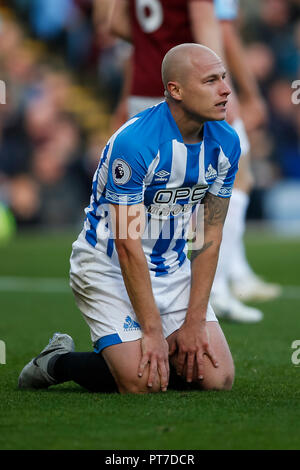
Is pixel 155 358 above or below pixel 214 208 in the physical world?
below

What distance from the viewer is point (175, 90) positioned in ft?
11.9

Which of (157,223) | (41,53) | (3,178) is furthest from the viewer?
(41,53)

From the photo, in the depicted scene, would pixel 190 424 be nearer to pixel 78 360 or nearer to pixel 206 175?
pixel 78 360

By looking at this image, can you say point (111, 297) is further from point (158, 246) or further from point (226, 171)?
point (226, 171)

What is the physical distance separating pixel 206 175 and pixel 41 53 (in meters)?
11.0

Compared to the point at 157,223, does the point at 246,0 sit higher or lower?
higher

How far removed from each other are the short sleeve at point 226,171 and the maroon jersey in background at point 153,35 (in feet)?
6.77

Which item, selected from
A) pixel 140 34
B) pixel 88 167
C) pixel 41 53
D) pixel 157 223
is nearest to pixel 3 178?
pixel 88 167

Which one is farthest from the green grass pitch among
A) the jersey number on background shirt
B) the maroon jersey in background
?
the jersey number on background shirt

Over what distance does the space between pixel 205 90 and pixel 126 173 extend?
434 mm

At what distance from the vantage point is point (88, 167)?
13633mm

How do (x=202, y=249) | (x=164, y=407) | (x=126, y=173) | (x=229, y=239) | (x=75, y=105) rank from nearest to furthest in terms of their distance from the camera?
(x=164, y=407) → (x=126, y=173) → (x=202, y=249) → (x=229, y=239) → (x=75, y=105)

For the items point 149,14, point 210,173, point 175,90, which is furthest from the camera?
point 149,14

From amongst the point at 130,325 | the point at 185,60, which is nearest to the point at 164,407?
the point at 130,325
